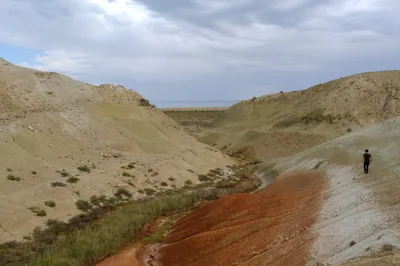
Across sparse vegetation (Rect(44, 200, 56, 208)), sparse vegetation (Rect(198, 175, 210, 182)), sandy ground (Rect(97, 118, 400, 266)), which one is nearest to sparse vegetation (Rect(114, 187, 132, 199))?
sparse vegetation (Rect(44, 200, 56, 208))

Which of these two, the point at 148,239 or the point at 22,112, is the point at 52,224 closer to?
the point at 148,239

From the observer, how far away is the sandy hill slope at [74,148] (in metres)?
32.9

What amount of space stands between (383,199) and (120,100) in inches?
1995

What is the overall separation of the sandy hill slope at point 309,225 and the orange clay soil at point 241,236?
0.04 meters

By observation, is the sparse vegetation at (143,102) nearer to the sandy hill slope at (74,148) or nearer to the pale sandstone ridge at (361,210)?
the sandy hill slope at (74,148)

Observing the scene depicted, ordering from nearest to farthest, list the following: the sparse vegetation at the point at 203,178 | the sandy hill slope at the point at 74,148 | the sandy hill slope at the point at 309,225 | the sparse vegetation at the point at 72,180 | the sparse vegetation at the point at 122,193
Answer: the sandy hill slope at the point at 309,225, the sandy hill slope at the point at 74,148, the sparse vegetation at the point at 72,180, the sparse vegetation at the point at 122,193, the sparse vegetation at the point at 203,178

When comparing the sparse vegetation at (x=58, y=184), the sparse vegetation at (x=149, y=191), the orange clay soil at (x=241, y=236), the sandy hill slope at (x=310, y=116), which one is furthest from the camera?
the sandy hill slope at (x=310, y=116)

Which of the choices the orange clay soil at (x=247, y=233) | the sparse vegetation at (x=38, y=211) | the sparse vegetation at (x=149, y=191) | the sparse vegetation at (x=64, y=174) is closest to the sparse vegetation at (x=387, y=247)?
the orange clay soil at (x=247, y=233)

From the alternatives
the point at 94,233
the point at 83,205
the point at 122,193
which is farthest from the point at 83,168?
the point at 94,233

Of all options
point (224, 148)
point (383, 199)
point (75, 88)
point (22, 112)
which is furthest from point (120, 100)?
point (383, 199)

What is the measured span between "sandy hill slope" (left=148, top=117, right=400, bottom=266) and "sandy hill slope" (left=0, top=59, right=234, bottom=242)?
976 centimetres

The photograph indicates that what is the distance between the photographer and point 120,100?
6769 cm

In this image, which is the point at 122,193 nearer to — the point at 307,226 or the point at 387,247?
the point at 307,226

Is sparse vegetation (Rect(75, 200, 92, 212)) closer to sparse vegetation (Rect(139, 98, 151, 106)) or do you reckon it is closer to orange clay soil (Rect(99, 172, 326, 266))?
orange clay soil (Rect(99, 172, 326, 266))
